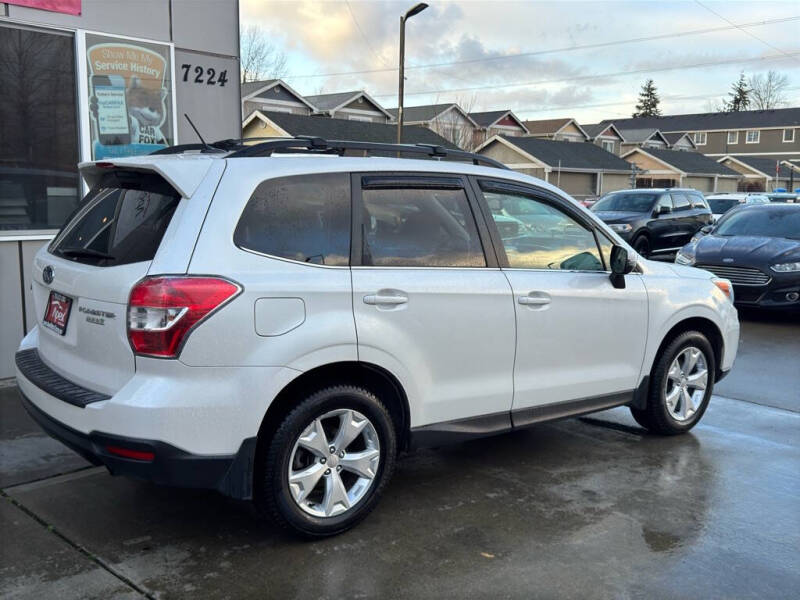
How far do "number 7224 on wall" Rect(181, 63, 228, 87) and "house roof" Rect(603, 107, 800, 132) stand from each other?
271ft

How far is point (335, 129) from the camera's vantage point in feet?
136

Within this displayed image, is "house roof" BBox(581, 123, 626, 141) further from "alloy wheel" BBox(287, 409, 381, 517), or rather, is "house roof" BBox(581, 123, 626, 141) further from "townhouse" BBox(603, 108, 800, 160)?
"alloy wheel" BBox(287, 409, 381, 517)

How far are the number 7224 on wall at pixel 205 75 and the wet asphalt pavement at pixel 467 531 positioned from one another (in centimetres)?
390

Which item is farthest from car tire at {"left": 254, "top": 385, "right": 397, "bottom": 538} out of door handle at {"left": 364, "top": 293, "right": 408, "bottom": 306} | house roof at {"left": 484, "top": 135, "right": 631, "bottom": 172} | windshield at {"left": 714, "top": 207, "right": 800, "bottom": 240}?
house roof at {"left": 484, "top": 135, "right": 631, "bottom": 172}

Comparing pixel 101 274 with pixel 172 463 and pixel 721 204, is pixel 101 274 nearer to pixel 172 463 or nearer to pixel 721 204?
pixel 172 463

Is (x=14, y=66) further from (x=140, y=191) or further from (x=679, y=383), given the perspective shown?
(x=679, y=383)

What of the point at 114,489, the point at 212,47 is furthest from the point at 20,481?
the point at 212,47

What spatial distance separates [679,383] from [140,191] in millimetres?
3834

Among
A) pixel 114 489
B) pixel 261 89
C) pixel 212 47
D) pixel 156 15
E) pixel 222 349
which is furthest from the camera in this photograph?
pixel 261 89

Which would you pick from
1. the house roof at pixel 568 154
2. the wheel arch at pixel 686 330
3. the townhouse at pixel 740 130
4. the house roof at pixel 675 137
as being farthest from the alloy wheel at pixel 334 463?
the townhouse at pixel 740 130

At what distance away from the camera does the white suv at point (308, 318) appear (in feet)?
11.0

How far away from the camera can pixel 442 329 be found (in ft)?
13.4

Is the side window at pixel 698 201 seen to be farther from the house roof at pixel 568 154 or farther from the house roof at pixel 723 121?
the house roof at pixel 723 121

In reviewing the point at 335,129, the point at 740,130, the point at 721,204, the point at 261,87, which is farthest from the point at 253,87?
the point at 740,130
